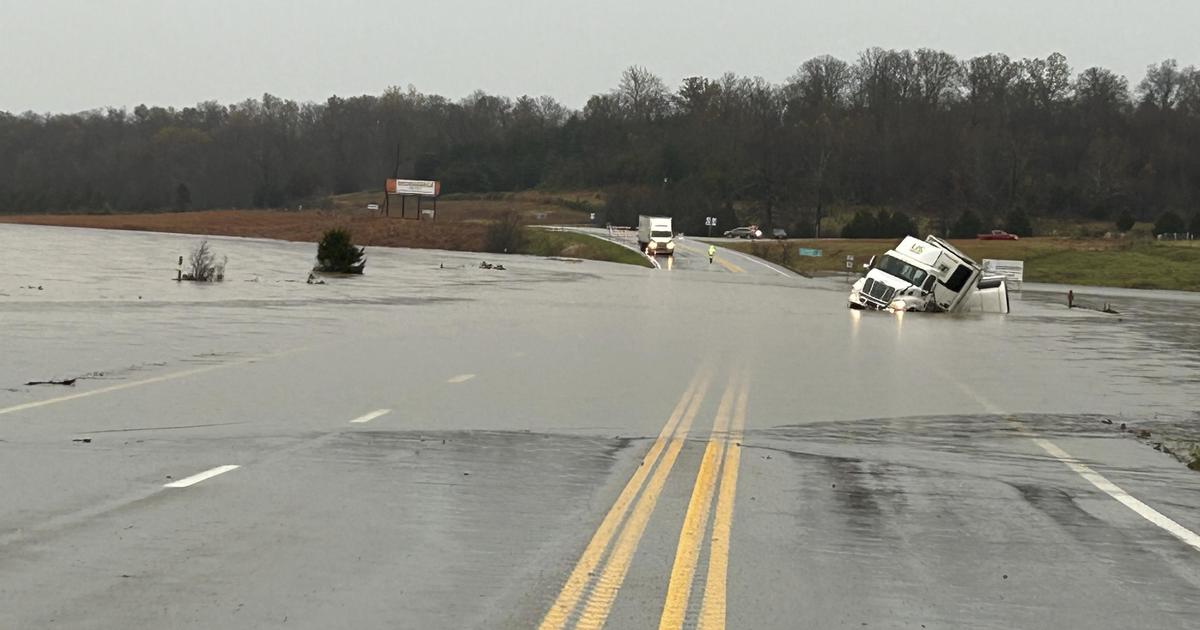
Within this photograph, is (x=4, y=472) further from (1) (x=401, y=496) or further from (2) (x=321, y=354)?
(2) (x=321, y=354)

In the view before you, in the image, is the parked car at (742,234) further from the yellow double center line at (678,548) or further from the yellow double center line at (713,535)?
the yellow double center line at (678,548)

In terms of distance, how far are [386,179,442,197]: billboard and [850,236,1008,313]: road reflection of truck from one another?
10265 cm

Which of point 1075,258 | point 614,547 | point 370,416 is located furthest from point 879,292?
point 1075,258

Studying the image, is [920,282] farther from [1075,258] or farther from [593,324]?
[1075,258]

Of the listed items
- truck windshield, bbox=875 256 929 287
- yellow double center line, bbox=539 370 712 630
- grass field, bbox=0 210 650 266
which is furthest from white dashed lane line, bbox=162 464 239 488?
grass field, bbox=0 210 650 266

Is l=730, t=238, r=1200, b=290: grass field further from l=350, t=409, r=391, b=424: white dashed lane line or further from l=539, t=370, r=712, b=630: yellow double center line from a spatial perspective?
l=539, t=370, r=712, b=630: yellow double center line

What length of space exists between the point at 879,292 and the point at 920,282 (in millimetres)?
1644

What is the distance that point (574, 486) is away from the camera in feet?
36.3

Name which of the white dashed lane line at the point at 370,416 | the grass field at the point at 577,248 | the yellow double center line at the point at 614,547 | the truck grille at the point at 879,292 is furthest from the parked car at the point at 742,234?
the yellow double center line at the point at 614,547

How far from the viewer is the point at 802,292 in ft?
215

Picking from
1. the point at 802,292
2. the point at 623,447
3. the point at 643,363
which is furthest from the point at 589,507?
the point at 802,292

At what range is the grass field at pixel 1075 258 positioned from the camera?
9675 cm

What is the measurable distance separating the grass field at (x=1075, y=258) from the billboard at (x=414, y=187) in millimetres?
41638

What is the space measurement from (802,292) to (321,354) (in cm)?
4379
